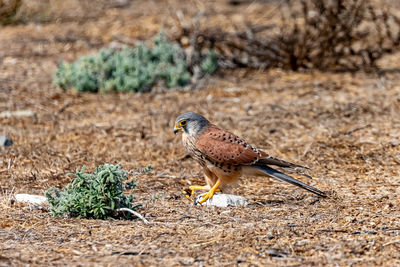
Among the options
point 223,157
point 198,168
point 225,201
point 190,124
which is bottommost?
point 198,168

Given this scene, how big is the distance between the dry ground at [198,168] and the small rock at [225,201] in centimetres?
10

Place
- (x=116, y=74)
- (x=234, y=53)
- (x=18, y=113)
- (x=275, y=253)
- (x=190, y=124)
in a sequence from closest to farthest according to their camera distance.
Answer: (x=275, y=253) → (x=190, y=124) → (x=18, y=113) → (x=116, y=74) → (x=234, y=53)

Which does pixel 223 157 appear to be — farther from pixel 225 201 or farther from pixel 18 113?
pixel 18 113

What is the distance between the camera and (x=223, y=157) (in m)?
4.71

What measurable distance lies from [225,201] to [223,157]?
1.06ft

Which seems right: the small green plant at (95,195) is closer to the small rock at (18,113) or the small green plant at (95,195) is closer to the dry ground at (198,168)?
the dry ground at (198,168)

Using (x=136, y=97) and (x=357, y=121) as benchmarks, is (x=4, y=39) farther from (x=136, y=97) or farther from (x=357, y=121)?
(x=357, y=121)

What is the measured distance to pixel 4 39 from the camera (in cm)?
1103

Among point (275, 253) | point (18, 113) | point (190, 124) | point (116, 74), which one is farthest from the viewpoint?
point (116, 74)

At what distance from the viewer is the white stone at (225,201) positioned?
15.4 ft

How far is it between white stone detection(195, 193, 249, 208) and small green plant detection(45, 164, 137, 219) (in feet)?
2.25

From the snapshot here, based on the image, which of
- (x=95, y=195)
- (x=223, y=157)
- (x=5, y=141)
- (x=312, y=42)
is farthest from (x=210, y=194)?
(x=312, y=42)

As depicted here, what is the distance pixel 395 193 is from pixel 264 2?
8323mm

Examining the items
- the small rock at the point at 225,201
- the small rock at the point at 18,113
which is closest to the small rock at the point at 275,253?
the small rock at the point at 225,201
